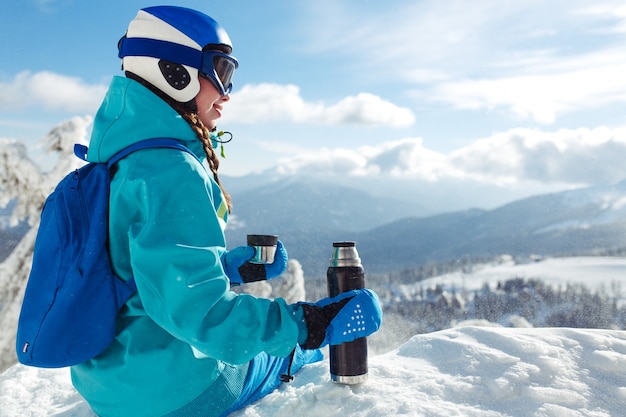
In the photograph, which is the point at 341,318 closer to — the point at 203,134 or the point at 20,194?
the point at 203,134

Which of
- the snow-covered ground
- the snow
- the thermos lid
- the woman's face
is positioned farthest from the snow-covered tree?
the snow-covered ground

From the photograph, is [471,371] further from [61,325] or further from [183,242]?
[61,325]

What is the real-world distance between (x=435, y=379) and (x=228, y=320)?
1.40 meters

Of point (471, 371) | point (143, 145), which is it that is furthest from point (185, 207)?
point (471, 371)

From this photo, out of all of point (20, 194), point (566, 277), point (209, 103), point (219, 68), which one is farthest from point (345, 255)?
point (566, 277)

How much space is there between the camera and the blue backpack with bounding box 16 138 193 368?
6.82ft

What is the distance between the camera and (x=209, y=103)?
2.68 metres

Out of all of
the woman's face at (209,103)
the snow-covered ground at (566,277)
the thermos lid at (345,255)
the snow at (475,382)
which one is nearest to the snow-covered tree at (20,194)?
the snow at (475,382)

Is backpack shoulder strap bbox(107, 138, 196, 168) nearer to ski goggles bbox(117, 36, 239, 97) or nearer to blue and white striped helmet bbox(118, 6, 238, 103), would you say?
blue and white striped helmet bbox(118, 6, 238, 103)

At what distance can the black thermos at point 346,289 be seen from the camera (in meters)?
2.62

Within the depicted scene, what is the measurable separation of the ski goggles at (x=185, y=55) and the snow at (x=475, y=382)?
1778mm

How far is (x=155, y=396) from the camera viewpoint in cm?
234

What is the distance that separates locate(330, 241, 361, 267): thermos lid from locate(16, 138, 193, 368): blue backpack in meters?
0.96

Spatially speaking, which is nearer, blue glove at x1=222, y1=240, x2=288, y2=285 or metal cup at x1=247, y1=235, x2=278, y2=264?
metal cup at x1=247, y1=235, x2=278, y2=264
